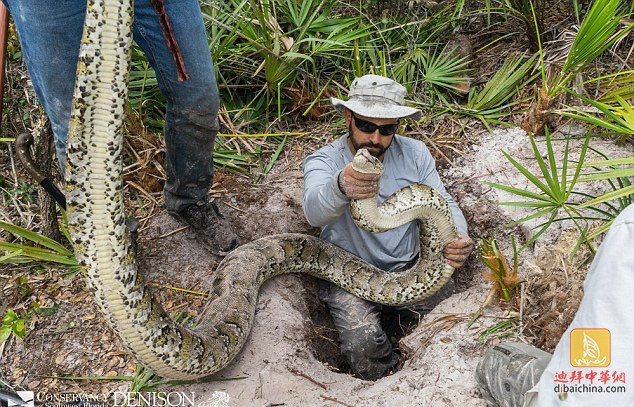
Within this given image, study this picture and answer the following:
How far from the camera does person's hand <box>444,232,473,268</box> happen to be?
390cm

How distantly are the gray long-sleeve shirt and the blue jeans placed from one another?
33.6 inches

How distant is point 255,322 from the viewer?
384 cm

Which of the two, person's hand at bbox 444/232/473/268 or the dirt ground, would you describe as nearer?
the dirt ground

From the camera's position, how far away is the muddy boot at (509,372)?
8.50 ft

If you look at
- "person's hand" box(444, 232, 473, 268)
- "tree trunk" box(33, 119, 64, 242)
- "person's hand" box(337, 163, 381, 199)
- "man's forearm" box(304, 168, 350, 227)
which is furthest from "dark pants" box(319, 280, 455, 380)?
"tree trunk" box(33, 119, 64, 242)

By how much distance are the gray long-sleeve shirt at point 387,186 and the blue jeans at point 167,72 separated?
852 millimetres

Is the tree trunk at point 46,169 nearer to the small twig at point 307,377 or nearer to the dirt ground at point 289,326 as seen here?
the dirt ground at point 289,326

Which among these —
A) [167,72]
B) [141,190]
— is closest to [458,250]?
[167,72]

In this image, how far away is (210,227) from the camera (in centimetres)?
435

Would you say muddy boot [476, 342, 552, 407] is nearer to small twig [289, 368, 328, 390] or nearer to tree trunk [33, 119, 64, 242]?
small twig [289, 368, 328, 390]

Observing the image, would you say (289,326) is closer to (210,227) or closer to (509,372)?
(210,227)

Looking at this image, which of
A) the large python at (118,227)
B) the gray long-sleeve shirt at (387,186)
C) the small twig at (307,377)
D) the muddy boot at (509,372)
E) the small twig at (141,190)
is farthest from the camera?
the small twig at (141,190)

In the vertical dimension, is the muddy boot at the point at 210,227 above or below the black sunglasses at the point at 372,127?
below

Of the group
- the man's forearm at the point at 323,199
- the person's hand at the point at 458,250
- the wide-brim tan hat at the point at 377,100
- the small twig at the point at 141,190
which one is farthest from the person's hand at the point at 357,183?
the small twig at the point at 141,190
